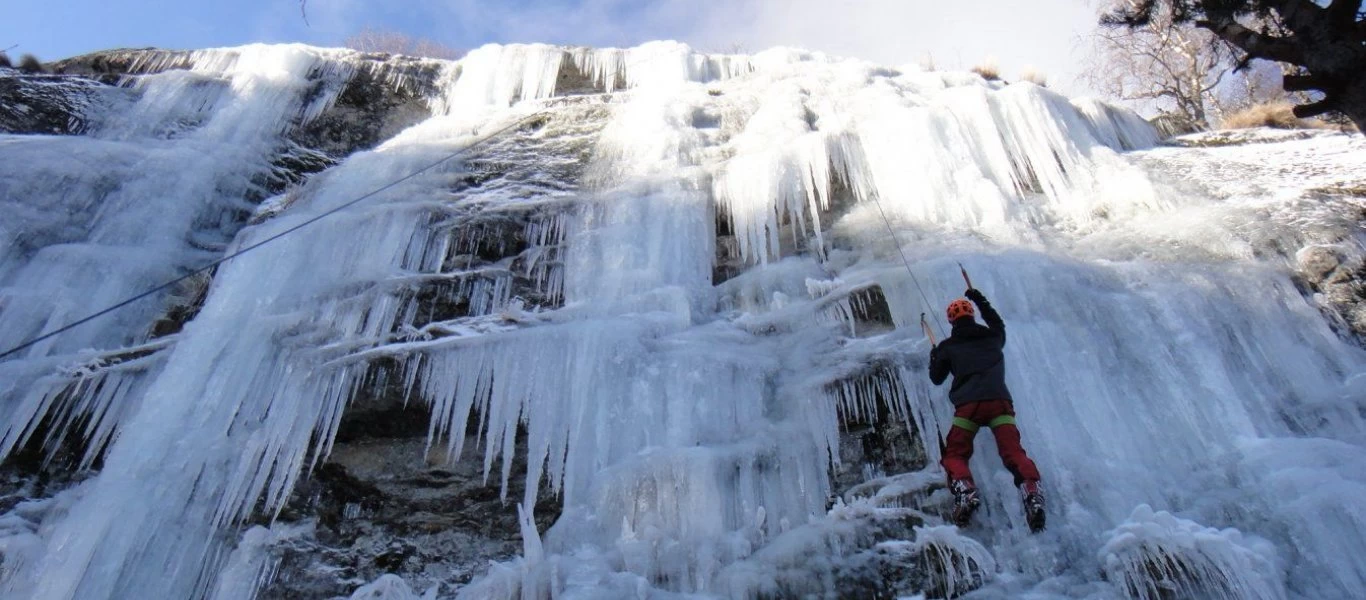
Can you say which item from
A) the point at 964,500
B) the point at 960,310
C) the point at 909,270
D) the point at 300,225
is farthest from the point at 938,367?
the point at 300,225

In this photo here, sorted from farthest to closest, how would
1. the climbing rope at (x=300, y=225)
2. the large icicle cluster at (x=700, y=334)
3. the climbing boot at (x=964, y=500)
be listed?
the climbing rope at (x=300, y=225) → the large icicle cluster at (x=700, y=334) → the climbing boot at (x=964, y=500)

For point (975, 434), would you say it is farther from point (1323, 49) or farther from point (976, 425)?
point (1323, 49)

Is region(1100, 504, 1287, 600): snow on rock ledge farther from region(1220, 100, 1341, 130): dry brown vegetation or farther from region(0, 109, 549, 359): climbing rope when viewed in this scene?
region(1220, 100, 1341, 130): dry brown vegetation

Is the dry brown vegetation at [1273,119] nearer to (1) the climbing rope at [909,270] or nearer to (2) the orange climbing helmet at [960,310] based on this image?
(1) the climbing rope at [909,270]

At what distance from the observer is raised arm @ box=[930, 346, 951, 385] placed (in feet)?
13.7

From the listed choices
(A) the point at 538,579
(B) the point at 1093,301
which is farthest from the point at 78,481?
(B) the point at 1093,301

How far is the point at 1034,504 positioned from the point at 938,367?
2.74 ft

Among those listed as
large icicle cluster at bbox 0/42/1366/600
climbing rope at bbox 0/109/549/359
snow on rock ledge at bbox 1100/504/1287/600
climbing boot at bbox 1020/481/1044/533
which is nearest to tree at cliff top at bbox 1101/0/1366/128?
large icicle cluster at bbox 0/42/1366/600

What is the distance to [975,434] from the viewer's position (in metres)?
3.98

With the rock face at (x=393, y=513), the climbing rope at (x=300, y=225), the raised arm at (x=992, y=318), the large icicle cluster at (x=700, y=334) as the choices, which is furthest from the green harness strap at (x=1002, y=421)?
the climbing rope at (x=300, y=225)

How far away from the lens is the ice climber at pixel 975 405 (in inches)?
145

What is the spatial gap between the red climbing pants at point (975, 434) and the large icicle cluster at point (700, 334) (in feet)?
0.86

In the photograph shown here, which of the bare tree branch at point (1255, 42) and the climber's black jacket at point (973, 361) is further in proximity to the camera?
the climber's black jacket at point (973, 361)

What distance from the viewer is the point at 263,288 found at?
236 inches
